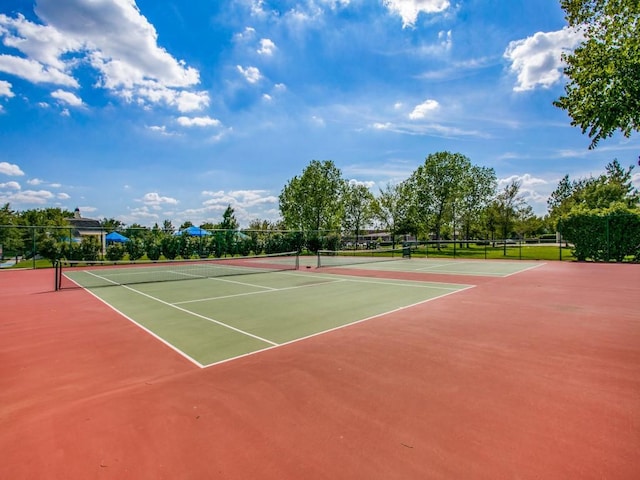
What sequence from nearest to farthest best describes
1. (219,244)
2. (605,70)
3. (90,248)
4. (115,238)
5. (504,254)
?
(605,70), (90,248), (115,238), (219,244), (504,254)

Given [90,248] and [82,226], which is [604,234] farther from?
[82,226]

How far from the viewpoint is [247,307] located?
822cm

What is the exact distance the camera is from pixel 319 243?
3531 cm

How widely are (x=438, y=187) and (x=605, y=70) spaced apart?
33136mm

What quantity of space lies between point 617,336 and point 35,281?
766 inches

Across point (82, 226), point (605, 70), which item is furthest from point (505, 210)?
point (82, 226)

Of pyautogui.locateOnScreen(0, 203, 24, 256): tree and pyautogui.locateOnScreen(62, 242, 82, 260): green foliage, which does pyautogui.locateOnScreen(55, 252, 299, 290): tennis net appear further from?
pyautogui.locateOnScreen(0, 203, 24, 256): tree

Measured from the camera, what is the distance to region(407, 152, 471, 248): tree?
39969 mm

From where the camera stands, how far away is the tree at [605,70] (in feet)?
26.0

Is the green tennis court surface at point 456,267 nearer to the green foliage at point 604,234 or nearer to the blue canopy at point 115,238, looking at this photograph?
the green foliage at point 604,234

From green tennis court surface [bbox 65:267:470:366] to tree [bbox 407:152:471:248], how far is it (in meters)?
30.6

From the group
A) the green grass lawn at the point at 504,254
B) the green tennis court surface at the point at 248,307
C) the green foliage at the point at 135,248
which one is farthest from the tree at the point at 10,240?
the green grass lawn at the point at 504,254

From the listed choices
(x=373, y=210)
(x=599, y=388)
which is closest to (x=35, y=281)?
(x=599, y=388)

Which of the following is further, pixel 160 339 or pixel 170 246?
pixel 170 246
